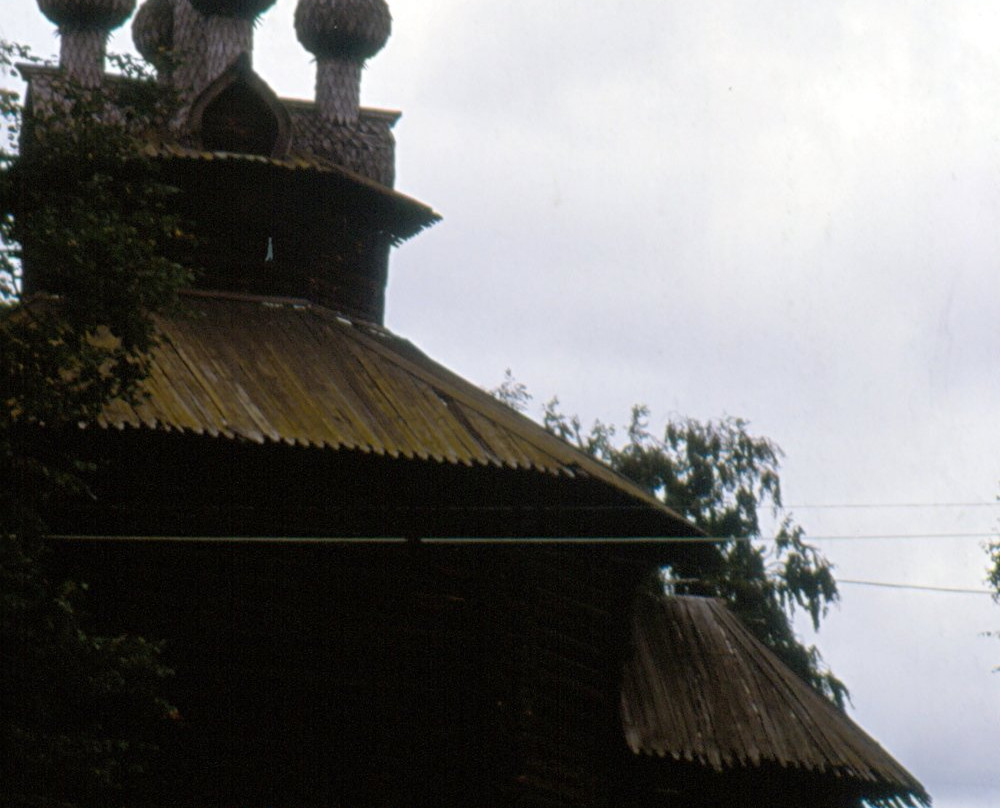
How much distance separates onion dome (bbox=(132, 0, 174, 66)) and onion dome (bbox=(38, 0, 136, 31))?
87 cm

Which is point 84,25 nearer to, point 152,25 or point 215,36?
point 152,25

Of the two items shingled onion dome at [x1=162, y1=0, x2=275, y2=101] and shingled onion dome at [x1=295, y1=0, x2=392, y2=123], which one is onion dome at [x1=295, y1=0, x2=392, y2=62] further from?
shingled onion dome at [x1=162, y1=0, x2=275, y2=101]

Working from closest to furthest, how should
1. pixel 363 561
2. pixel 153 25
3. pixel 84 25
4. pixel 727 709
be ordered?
pixel 363 561, pixel 727 709, pixel 84 25, pixel 153 25

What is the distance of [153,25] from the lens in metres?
21.1

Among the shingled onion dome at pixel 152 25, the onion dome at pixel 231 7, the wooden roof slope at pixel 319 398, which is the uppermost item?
the shingled onion dome at pixel 152 25

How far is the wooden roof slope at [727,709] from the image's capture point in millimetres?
16641

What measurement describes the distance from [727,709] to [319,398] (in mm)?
5048

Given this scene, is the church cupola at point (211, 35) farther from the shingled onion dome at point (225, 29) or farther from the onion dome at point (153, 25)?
the onion dome at point (153, 25)

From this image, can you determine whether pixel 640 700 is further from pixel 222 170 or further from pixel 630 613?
pixel 222 170

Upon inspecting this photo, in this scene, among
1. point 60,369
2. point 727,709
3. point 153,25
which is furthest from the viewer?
point 153,25

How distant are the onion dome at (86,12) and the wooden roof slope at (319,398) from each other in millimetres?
4393

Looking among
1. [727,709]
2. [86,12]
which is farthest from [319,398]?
[86,12]

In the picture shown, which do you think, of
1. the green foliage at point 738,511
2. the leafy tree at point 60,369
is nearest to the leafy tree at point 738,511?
the green foliage at point 738,511

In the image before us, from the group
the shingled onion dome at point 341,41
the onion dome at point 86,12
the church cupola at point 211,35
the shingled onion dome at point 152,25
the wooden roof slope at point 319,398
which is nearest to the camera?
the wooden roof slope at point 319,398
